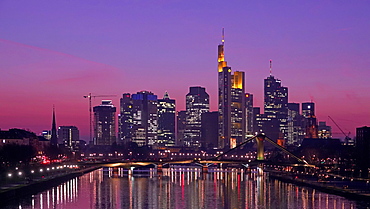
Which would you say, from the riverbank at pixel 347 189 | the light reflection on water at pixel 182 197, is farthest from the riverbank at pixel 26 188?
the riverbank at pixel 347 189

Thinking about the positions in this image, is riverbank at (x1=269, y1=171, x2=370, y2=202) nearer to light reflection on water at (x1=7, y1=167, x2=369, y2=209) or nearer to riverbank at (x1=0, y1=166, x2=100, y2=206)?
light reflection on water at (x1=7, y1=167, x2=369, y2=209)

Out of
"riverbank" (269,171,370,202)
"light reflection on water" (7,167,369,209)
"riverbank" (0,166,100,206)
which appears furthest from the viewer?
"riverbank" (269,171,370,202)

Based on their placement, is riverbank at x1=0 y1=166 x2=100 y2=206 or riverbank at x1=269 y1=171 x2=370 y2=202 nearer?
riverbank at x1=0 y1=166 x2=100 y2=206

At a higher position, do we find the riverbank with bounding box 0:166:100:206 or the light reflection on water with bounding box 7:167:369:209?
the riverbank with bounding box 0:166:100:206

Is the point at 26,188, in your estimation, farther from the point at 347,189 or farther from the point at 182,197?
the point at 347,189

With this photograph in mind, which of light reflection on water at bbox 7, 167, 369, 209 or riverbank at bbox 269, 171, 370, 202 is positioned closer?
light reflection on water at bbox 7, 167, 369, 209

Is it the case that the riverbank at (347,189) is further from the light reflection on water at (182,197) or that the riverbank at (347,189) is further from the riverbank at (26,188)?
the riverbank at (26,188)

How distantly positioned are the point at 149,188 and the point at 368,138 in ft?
148

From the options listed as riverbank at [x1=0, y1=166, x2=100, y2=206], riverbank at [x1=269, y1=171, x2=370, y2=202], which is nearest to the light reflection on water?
riverbank at [x1=269, y1=171, x2=370, y2=202]

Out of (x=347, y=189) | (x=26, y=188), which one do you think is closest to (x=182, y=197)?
(x=26, y=188)

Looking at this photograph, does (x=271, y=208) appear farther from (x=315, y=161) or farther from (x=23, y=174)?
(x=315, y=161)

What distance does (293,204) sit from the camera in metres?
102

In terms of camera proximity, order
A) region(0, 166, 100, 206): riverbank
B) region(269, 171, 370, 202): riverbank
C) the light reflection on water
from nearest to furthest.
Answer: region(0, 166, 100, 206): riverbank, the light reflection on water, region(269, 171, 370, 202): riverbank

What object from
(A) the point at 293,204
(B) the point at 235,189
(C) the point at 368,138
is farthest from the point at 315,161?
(A) the point at 293,204
